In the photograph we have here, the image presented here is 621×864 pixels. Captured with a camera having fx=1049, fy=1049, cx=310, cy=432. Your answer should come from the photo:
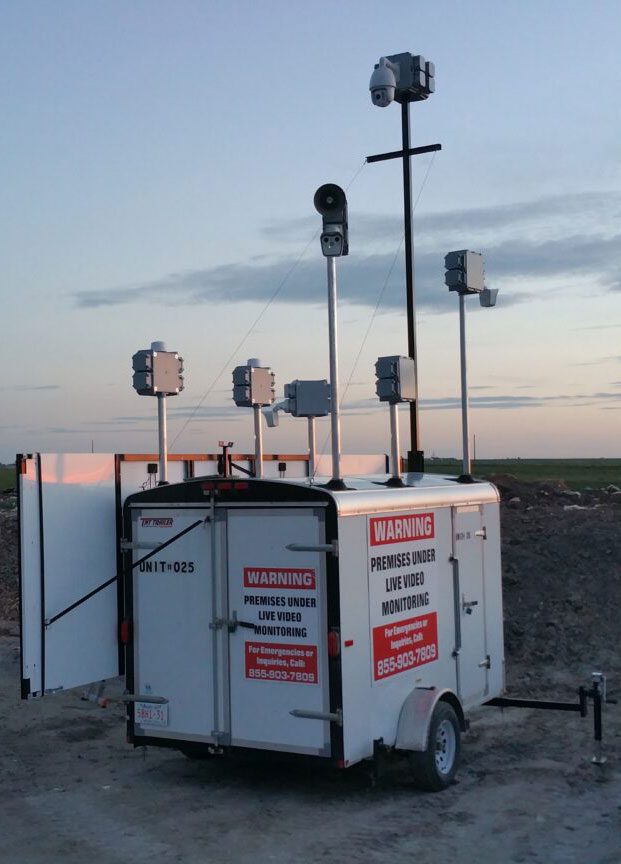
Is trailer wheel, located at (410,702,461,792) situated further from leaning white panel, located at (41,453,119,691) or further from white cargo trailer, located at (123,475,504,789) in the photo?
leaning white panel, located at (41,453,119,691)

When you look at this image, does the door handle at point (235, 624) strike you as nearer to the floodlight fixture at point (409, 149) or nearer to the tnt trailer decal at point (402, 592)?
the tnt trailer decal at point (402, 592)

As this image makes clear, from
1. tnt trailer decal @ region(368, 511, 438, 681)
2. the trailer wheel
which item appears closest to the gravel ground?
the trailer wheel

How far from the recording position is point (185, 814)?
762cm

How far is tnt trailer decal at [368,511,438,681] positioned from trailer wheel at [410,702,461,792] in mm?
456

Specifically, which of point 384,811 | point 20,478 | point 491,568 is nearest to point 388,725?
point 384,811

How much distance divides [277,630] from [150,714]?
1390mm

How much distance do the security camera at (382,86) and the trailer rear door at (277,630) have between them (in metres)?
6.02

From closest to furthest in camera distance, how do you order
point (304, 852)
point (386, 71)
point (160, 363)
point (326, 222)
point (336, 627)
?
point (304, 852)
point (336, 627)
point (326, 222)
point (160, 363)
point (386, 71)

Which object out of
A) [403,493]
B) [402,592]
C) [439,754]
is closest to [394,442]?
[403,493]

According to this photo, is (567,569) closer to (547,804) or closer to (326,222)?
(547,804)

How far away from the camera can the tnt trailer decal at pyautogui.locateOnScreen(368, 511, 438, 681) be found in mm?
7906

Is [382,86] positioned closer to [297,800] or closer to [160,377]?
[160,377]

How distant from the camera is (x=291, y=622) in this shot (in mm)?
7676

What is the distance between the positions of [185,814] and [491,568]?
3.71 meters
